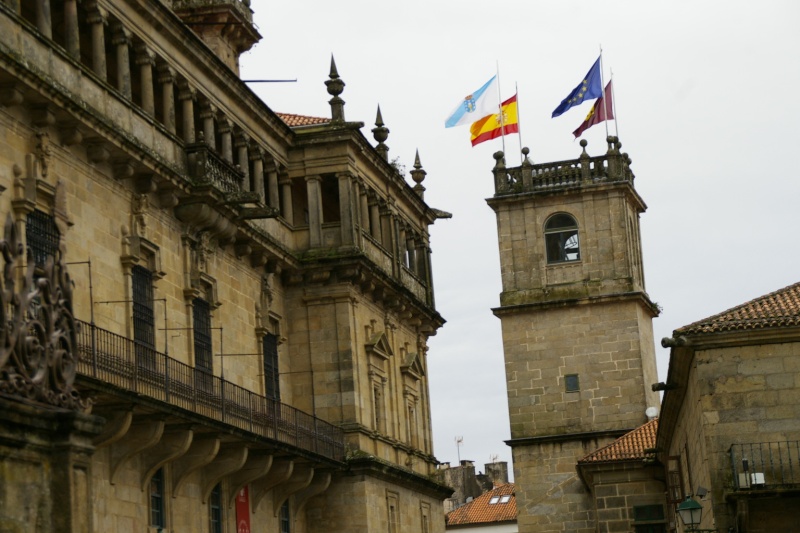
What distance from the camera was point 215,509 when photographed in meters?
36.1

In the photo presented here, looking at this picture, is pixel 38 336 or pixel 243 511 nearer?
pixel 38 336

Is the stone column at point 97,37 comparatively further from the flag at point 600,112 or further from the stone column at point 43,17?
the flag at point 600,112

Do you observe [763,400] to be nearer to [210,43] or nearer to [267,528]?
[267,528]

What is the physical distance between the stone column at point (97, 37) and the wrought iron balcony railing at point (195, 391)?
5.04m

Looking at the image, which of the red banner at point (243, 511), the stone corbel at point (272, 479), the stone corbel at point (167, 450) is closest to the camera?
the stone corbel at point (167, 450)

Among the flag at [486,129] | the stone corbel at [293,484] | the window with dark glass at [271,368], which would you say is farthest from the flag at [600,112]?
the stone corbel at [293,484]

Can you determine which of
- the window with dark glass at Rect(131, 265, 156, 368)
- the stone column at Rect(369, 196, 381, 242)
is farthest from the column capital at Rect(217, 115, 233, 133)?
the stone column at Rect(369, 196, 381, 242)

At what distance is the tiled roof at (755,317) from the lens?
31312mm

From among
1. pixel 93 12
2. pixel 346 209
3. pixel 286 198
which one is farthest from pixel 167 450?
pixel 346 209

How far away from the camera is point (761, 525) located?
30812 mm

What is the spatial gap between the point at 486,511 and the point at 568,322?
4021 cm

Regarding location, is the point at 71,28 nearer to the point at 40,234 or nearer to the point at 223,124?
the point at 40,234

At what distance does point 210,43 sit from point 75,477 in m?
33.0

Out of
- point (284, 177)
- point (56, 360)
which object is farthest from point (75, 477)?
point (284, 177)
